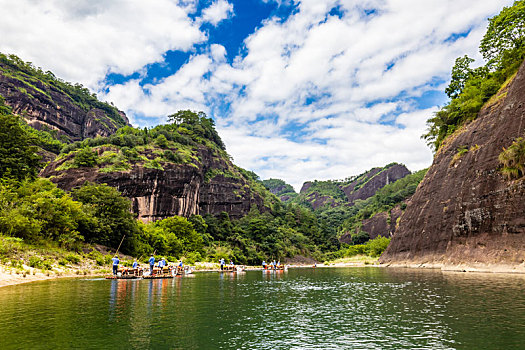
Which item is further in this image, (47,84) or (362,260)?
(47,84)

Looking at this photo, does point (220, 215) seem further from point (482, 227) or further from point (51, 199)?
point (482, 227)

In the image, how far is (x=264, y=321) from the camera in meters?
15.5

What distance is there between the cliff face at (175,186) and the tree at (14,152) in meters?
24.5

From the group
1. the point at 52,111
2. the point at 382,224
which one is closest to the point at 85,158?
the point at 52,111

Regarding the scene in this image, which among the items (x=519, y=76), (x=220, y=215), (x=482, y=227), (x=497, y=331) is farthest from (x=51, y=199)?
(x=220, y=215)

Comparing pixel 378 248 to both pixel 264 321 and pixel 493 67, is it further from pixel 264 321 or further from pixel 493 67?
pixel 264 321

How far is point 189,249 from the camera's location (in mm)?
77625

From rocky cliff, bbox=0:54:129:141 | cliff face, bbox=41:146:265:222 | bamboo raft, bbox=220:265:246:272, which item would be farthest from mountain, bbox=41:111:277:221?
rocky cliff, bbox=0:54:129:141

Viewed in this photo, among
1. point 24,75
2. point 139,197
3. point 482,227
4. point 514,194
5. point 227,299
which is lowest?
point 227,299

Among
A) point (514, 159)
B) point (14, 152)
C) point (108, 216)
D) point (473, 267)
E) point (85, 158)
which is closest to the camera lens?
point (514, 159)

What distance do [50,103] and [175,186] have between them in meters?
88.3

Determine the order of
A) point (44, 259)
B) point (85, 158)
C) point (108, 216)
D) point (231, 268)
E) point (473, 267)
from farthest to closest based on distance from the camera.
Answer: point (85, 158) < point (231, 268) < point (108, 216) < point (473, 267) < point (44, 259)

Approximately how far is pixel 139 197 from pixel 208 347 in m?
79.5

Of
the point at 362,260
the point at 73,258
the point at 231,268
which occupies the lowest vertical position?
the point at 362,260
